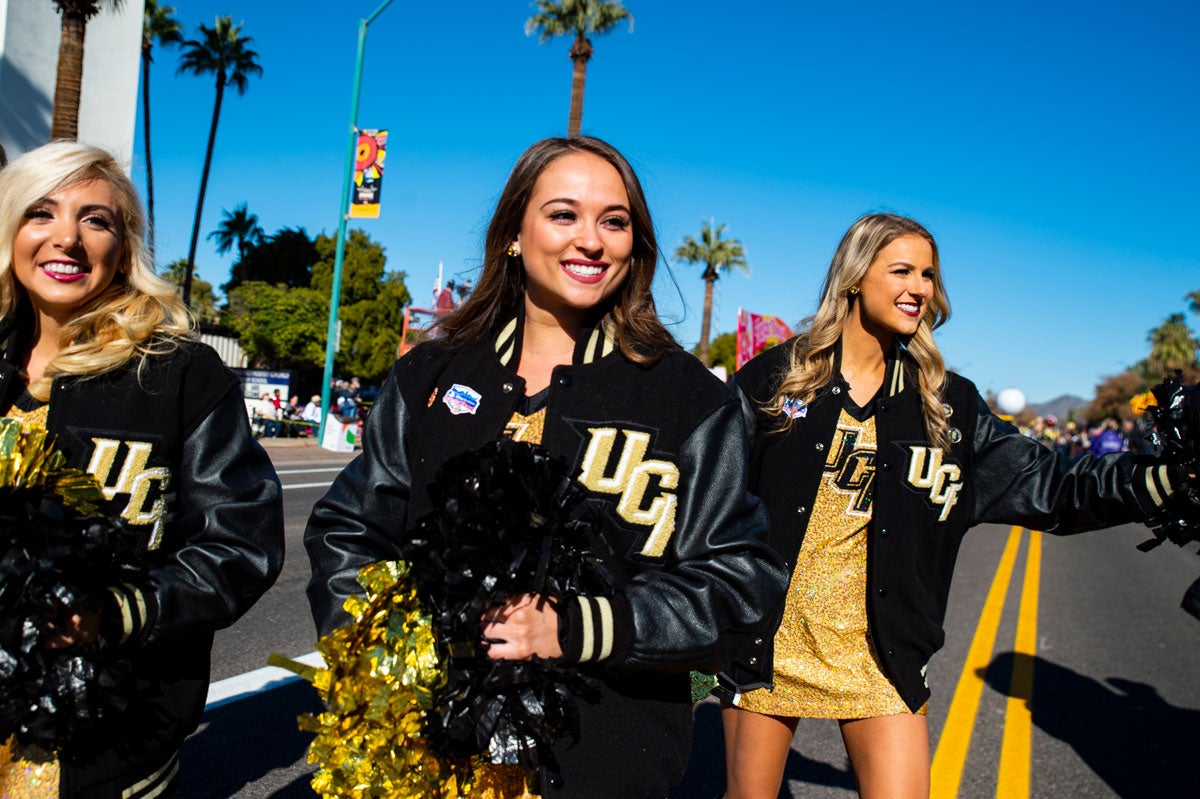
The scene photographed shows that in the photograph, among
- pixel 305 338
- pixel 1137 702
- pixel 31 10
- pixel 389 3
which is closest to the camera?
pixel 1137 702

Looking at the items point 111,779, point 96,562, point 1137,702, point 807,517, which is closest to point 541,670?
point 96,562

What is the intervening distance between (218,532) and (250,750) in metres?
2.50

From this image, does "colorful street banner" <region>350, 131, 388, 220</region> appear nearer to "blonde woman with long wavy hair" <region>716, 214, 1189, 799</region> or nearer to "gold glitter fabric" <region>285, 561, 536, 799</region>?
"blonde woman with long wavy hair" <region>716, 214, 1189, 799</region>

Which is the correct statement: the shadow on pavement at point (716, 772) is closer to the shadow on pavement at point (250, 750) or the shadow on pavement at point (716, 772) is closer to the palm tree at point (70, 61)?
the shadow on pavement at point (250, 750)

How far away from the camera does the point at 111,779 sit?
6.37 ft

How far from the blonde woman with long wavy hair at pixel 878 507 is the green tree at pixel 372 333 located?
4330 cm

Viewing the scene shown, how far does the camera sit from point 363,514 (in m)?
2.01

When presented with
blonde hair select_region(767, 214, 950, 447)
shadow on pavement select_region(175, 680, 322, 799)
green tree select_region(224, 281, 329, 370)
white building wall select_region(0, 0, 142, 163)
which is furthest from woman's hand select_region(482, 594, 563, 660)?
green tree select_region(224, 281, 329, 370)

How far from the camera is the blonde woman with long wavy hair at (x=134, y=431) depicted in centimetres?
194

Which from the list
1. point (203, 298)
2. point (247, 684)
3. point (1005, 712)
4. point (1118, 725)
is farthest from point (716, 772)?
point (203, 298)

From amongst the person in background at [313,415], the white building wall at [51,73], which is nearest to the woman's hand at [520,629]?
the white building wall at [51,73]

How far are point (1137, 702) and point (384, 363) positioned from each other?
146ft

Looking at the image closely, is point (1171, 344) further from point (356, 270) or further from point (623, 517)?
point (623, 517)

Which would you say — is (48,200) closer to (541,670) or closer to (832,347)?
(541,670)
